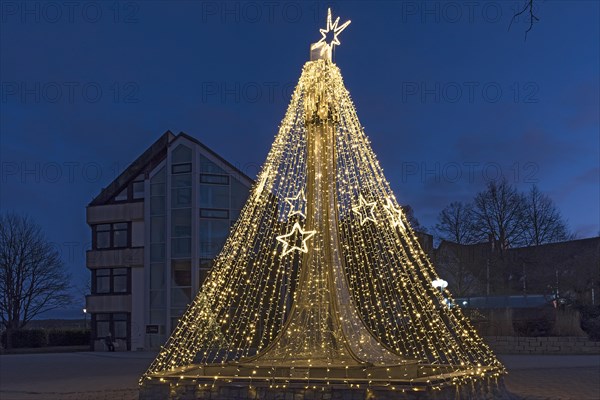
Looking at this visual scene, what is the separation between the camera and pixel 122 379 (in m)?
18.1

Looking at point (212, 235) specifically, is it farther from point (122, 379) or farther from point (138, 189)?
point (122, 379)

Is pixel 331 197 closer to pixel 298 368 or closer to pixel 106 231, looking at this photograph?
pixel 298 368

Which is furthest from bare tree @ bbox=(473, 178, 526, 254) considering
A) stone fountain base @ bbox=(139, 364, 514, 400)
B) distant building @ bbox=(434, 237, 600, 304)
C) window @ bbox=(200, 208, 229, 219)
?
stone fountain base @ bbox=(139, 364, 514, 400)

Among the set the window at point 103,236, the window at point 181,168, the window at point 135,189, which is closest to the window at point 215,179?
the window at point 181,168

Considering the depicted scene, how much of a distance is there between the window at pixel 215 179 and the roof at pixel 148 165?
1.62ft

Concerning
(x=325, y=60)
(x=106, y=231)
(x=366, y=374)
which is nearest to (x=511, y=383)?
(x=366, y=374)

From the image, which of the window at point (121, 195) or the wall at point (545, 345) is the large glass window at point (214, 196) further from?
the wall at point (545, 345)

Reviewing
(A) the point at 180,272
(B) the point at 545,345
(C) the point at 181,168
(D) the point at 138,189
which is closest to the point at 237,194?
(C) the point at 181,168

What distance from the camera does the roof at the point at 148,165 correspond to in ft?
111

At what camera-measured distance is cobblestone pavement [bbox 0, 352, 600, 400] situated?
47.8 feet

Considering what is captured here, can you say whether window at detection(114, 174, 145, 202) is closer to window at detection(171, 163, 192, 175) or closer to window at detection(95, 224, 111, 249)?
window at detection(95, 224, 111, 249)

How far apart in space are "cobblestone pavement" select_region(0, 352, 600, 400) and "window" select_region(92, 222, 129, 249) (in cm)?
1032

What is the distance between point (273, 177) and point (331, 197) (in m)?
1.19

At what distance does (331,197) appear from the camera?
45.3 feet
